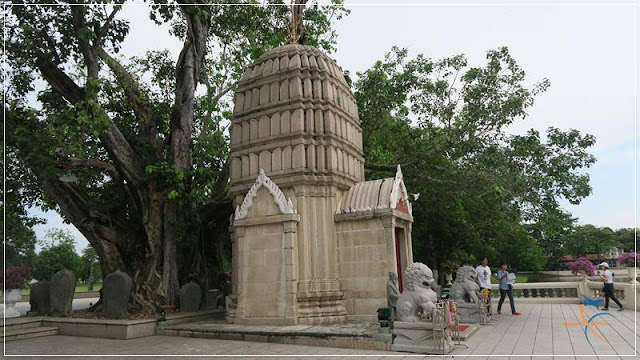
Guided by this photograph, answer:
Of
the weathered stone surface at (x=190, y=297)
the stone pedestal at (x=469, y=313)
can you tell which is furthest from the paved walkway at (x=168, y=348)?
the stone pedestal at (x=469, y=313)

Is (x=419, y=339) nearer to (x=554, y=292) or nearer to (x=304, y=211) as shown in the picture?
(x=304, y=211)

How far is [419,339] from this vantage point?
8.71m

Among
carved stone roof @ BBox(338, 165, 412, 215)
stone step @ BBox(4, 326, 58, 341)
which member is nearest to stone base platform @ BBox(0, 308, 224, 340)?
stone step @ BBox(4, 326, 58, 341)

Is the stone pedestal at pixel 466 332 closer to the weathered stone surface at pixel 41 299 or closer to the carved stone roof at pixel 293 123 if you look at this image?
the carved stone roof at pixel 293 123

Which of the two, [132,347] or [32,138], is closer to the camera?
[132,347]

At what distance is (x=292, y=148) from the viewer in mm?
12641

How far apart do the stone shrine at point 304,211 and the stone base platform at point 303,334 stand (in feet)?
2.17

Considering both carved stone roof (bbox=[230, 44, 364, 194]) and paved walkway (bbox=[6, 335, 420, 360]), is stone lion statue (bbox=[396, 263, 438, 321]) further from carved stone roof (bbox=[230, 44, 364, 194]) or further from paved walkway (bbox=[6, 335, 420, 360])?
carved stone roof (bbox=[230, 44, 364, 194])

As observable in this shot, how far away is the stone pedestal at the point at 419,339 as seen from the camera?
8391mm

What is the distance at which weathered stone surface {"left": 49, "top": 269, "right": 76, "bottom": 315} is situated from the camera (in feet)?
47.3

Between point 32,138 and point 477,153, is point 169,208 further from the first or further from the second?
point 477,153

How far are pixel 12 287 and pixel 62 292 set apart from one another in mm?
6086

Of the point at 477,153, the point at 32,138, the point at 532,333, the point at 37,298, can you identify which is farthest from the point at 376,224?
the point at 37,298

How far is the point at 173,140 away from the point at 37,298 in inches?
291
